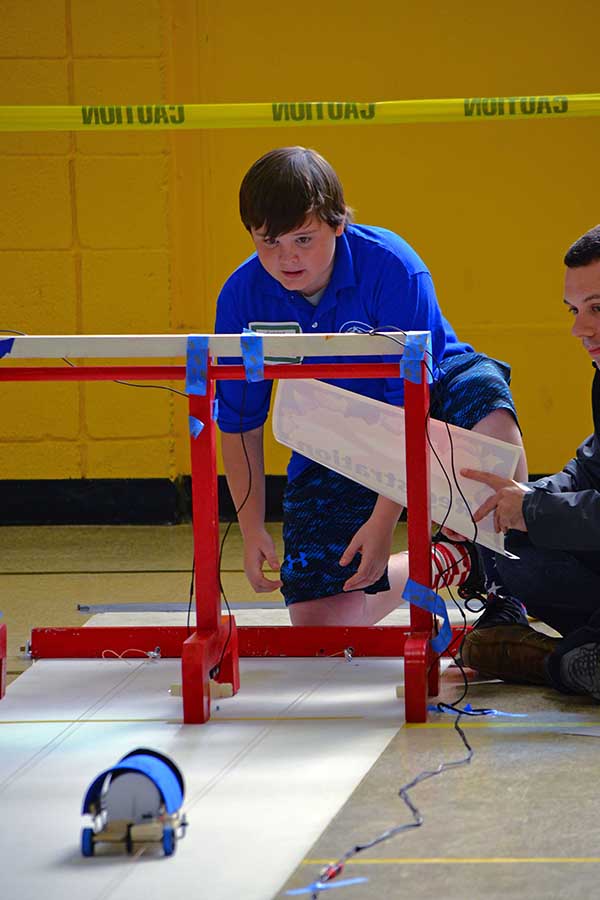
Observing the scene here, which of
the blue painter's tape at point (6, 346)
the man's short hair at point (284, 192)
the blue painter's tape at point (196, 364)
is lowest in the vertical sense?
the blue painter's tape at point (196, 364)

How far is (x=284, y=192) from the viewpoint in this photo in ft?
7.05

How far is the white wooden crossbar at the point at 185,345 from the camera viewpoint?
1.97m

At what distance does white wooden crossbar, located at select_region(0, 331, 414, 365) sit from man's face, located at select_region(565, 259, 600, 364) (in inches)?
10.7

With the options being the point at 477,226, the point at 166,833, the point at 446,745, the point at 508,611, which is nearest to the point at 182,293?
the point at 477,226

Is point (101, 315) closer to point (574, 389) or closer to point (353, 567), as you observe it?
point (574, 389)

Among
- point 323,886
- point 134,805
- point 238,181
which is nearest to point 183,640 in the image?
point 134,805

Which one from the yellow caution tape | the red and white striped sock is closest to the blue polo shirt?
the red and white striped sock

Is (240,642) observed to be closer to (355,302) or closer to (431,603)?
(431,603)

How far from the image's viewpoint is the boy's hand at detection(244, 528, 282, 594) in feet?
7.70

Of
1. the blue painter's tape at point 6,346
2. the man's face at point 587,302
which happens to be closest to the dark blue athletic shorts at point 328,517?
the man's face at point 587,302

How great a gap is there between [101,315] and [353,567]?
1853 mm

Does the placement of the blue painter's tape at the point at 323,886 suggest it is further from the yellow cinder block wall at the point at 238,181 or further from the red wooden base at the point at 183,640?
the yellow cinder block wall at the point at 238,181

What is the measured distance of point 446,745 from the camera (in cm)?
183

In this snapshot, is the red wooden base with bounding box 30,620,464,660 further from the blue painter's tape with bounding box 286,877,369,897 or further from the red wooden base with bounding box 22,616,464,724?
the blue painter's tape with bounding box 286,877,369,897
